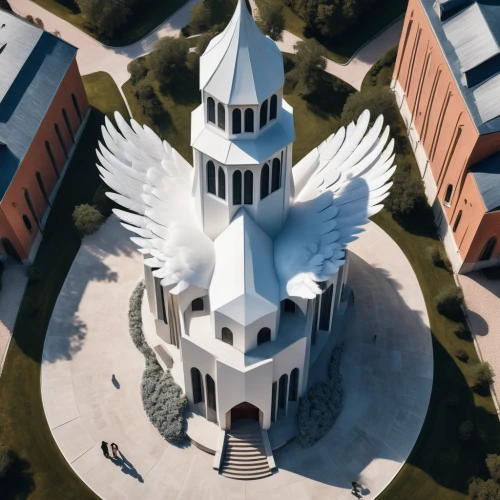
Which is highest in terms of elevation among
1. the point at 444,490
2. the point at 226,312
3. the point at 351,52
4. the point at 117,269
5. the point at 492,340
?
the point at 351,52

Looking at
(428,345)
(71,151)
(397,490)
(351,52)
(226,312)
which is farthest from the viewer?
(351,52)

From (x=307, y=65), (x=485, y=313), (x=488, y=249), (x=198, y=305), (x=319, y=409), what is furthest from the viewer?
(x=307, y=65)

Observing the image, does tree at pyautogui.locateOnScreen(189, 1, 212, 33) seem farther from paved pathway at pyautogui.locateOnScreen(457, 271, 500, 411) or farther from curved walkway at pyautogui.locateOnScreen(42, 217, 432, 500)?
paved pathway at pyautogui.locateOnScreen(457, 271, 500, 411)

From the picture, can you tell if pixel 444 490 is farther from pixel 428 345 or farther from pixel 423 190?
pixel 423 190

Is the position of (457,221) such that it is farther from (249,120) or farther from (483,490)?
(249,120)

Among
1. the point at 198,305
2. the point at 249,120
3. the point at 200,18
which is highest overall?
the point at 249,120

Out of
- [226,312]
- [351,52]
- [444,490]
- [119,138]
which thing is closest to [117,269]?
[119,138]

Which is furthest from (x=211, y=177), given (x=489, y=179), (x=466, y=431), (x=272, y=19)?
(x=272, y=19)
